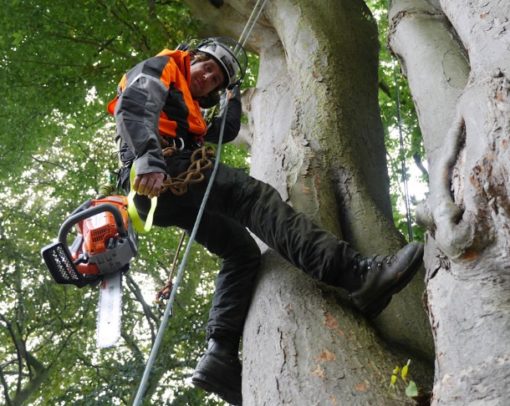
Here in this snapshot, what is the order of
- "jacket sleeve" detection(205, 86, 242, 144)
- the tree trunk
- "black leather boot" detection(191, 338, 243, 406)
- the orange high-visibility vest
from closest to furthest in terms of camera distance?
the tree trunk < "black leather boot" detection(191, 338, 243, 406) < the orange high-visibility vest < "jacket sleeve" detection(205, 86, 242, 144)

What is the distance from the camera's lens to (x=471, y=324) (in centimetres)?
160

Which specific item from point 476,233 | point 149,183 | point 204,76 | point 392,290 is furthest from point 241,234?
point 476,233

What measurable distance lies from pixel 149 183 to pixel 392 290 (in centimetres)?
102

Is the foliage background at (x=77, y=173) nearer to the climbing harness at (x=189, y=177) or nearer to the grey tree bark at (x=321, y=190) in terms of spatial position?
the grey tree bark at (x=321, y=190)

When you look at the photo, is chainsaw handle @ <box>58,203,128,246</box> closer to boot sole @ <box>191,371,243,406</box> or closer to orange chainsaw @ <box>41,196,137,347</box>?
orange chainsaw @ <box>41,196,137,347</box>

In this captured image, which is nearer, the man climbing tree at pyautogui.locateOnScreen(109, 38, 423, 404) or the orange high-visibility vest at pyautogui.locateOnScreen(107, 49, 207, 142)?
the man climbing tree at pyautogui.locateOnScreen(109, 38, 423, 404)

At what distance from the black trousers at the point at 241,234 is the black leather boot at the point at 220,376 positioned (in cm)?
10

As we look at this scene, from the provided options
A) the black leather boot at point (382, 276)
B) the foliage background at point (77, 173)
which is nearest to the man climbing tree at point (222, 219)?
the black leather boot at point (382, 276)

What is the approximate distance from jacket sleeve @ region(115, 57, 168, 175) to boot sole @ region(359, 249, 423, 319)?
38.0 inches

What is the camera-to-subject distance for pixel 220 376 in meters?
2.76

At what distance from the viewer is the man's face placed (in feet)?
11.4

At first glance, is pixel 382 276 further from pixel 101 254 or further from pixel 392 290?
pixel 101 254

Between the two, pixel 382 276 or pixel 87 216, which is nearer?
pixel 382 276

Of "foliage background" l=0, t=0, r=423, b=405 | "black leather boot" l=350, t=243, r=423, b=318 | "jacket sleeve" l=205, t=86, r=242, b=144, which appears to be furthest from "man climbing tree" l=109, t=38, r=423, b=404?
"foliage background" l=0, t=0, r=423, b=405
